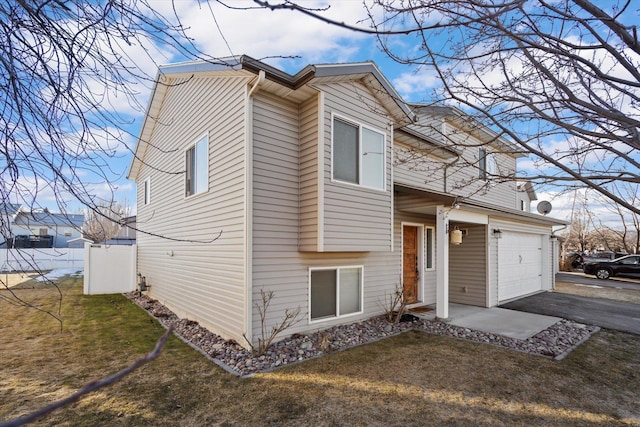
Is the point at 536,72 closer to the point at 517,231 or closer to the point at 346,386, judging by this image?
the point at 346,386

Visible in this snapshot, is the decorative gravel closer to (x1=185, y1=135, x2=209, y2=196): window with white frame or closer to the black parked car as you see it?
(x1=185, y1=135, x2=209, y2=196): window with white frame

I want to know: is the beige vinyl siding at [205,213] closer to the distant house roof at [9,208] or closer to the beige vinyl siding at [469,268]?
the distant house roof at [9,208]

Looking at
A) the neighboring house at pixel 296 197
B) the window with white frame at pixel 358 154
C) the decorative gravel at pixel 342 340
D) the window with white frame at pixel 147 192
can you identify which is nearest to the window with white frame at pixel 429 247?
the neighboring house at pixel 296 197

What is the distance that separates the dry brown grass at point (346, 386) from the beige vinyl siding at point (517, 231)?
345 centimetres

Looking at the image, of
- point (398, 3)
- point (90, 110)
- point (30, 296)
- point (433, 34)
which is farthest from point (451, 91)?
point (30, 296)

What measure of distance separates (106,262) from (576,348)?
44.9 feet

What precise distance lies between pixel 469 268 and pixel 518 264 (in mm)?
2575

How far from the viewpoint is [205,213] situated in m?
7.39

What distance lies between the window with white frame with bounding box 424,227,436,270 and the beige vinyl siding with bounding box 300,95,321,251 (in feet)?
15.8

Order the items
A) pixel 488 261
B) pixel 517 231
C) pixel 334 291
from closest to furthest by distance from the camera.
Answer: pixel 334 291 < pixel 488 261 < pixel 517 231

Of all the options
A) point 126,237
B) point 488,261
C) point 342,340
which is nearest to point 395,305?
point 342,340

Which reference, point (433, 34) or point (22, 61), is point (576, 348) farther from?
point (22, 61)

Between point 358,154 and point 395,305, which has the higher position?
point 358,154

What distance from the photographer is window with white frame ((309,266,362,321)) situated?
6.78 metres
